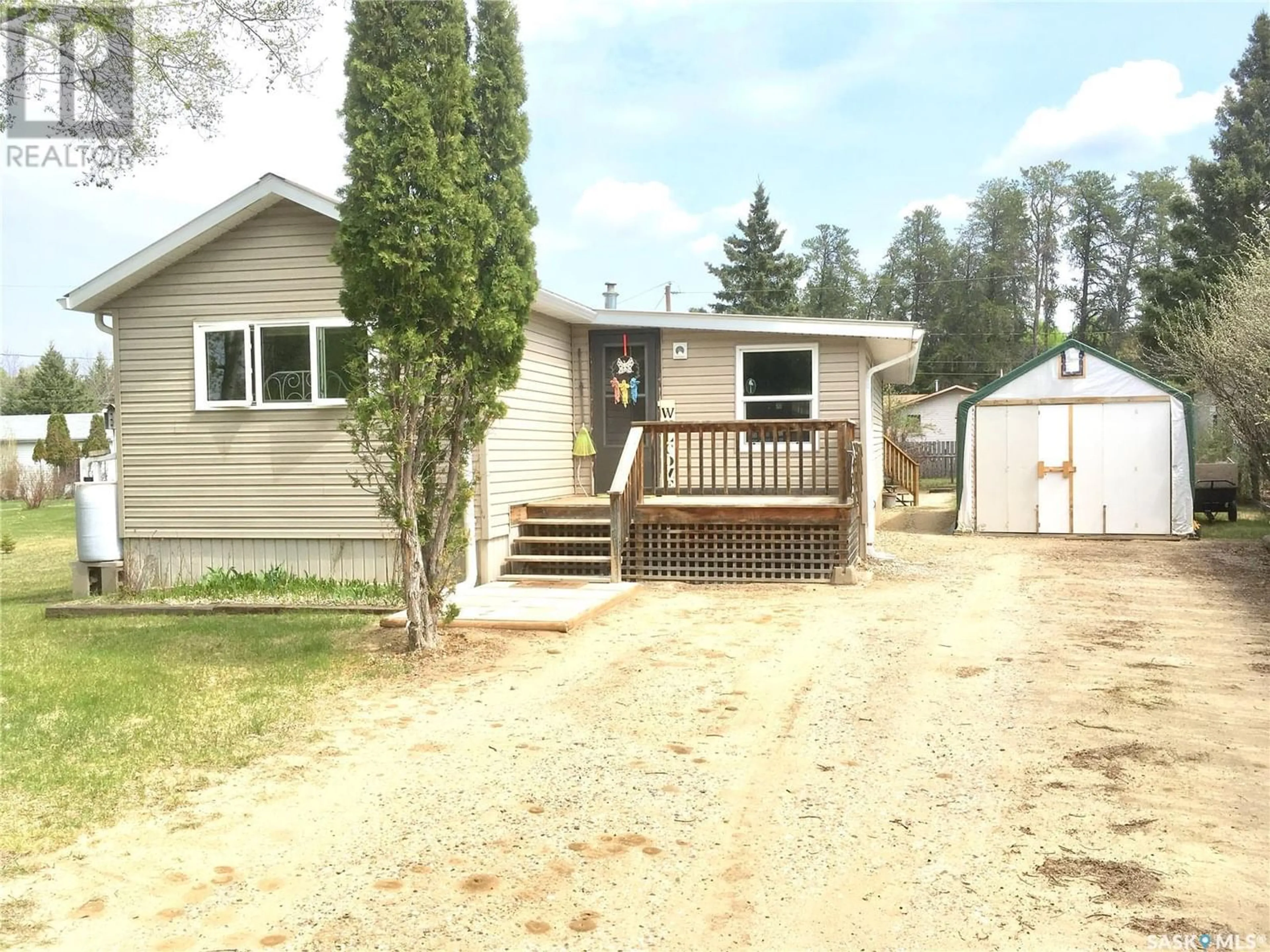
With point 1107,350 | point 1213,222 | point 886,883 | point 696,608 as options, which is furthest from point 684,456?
point 1107,350

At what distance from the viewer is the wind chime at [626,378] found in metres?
12.1

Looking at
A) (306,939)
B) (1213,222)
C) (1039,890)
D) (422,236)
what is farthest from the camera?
(1213,222)

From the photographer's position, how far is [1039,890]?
3053 millimetres

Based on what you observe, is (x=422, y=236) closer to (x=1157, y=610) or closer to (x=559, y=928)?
(x=559, y=928)

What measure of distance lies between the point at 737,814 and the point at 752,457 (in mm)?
7131

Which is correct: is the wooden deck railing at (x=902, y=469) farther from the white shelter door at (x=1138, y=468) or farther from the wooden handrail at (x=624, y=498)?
the wooden handrail at (x=624, y=498)

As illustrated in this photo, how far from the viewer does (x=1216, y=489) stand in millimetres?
15969

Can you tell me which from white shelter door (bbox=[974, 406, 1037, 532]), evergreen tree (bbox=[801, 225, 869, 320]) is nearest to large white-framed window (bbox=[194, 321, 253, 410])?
white shelter door (bbox=[974, 406, 1037, 532])

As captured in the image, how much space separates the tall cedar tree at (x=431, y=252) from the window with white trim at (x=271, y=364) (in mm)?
3318

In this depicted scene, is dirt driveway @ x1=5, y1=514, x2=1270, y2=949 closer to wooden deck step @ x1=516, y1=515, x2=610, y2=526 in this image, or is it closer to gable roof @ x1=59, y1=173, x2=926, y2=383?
wooden deck step @ x1=516, y1=515, x2=610, y2=526

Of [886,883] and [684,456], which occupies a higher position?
[684,456]

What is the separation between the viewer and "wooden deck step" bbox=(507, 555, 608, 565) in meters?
10.2

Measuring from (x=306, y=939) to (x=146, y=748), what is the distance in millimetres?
2268

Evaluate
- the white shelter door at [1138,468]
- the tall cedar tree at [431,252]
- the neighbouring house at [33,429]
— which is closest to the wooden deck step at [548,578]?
the tall cedar tree at [431,252]
